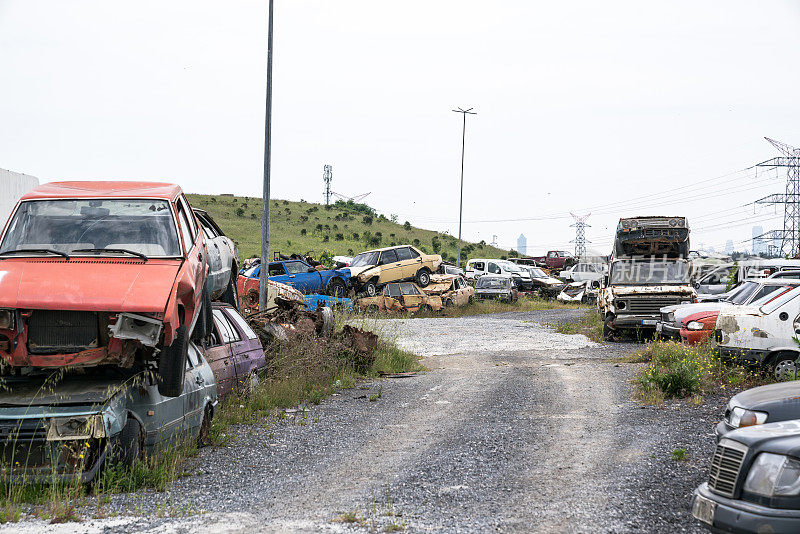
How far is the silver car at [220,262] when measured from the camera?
1135 cm

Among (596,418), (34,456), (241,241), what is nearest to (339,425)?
(596,418)

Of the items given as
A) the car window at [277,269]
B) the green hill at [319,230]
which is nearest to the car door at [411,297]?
the car window at [277,269]

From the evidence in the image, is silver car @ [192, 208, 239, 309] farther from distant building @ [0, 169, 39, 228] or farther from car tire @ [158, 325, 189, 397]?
distant building @ [0, 169, 39, 228]

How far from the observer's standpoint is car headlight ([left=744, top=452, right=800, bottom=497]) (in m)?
4.27

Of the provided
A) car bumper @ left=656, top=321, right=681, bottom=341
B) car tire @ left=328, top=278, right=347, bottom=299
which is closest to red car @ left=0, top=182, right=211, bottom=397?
car bumper @ left=656, top=321, right=681, bottom=341

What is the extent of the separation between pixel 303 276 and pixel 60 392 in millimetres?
21403

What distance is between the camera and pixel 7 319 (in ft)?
21.5

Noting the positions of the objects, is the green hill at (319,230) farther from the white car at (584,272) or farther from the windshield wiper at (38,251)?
the windshield wiper at (38,251)

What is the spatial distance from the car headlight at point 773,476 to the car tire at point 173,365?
15.7ft

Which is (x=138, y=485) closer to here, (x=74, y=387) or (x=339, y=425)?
(x=74, y=387)

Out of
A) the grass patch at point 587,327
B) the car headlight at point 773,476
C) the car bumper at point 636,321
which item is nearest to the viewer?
the car headlight at point 773,476

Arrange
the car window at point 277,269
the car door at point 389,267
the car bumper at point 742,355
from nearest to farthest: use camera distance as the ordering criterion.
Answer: the car bumper at point 742,355, the car window at point 277,269, the car door at point 389,267

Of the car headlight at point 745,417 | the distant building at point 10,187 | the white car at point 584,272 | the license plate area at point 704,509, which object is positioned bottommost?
the license plate area at point 704,509

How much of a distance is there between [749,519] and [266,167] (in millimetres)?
14514
